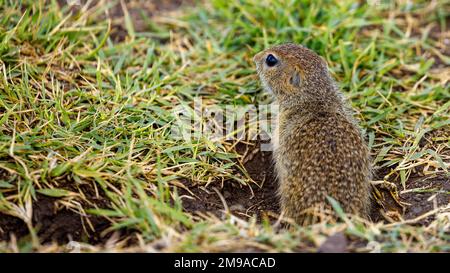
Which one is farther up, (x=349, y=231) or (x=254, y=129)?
(x=254, y=129)

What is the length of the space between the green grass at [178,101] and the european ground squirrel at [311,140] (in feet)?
1.11

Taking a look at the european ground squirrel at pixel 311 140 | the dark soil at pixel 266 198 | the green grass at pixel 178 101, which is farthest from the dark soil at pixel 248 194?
the european ground squirrel at pixel 311 140

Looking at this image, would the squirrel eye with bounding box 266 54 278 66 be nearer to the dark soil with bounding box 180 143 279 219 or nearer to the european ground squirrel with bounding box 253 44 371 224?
the european ground squirrel with bounding box 253 44 371 224

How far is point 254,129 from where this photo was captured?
572 cm

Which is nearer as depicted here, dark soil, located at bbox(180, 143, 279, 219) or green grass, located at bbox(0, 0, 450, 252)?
green grass, located at bbox(0, 0, 450, 252)

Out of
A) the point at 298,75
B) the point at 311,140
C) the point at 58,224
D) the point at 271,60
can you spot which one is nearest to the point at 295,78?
the point at 298,75

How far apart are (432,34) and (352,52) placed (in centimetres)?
128

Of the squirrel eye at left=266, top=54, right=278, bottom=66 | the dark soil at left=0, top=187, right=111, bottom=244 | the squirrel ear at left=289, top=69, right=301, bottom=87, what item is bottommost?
the dark soil at left=0, top=187, right=111, bottom=244

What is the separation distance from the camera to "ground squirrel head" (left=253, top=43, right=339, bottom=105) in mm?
5309

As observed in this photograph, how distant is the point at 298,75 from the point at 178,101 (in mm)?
1214

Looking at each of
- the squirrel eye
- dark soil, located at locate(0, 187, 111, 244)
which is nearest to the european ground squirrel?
the squirrel eye
